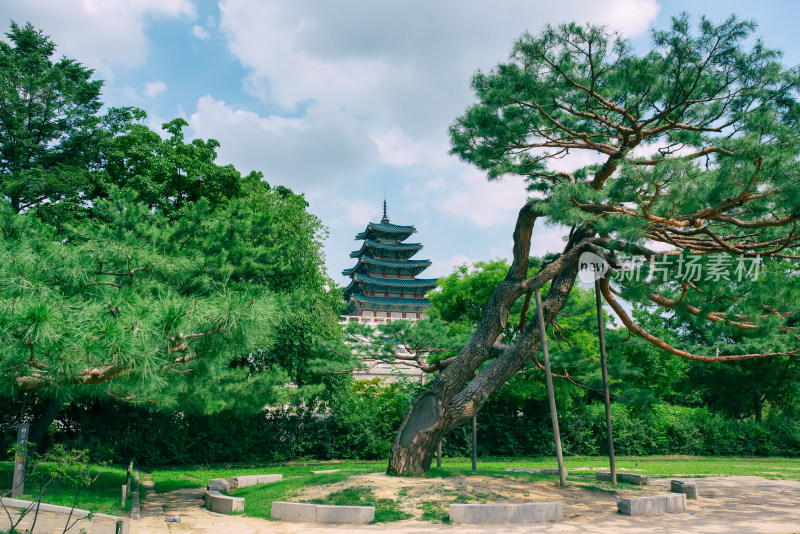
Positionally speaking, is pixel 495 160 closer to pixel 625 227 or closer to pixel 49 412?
pixel 625 227

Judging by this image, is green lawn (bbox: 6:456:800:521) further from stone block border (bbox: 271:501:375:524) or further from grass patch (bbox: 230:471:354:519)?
stone block border (bbox: 271:501:375:524)

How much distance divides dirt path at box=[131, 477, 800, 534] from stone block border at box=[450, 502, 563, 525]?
157mm

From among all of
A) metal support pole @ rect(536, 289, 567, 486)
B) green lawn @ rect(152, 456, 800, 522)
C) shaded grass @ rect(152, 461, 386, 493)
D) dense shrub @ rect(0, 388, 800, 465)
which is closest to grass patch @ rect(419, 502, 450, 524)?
green lawn @ rect(152, 456, 800, 522)

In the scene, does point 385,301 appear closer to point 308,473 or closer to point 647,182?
point 308,473

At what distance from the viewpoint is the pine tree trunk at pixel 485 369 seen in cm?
720

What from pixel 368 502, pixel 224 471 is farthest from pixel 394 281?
pixel 368 502

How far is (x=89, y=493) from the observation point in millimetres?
6984

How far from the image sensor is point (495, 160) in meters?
8.02

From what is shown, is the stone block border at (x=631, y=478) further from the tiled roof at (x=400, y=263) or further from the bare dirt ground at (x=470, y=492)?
the tiled roof at (x=400, y=263)

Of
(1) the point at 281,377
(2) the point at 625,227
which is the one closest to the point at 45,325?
(2) the point at 625,227

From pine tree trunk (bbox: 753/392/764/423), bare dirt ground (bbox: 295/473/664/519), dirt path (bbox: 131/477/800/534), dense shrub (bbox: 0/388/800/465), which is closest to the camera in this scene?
dirt path (bbox: 131/477/800/534)

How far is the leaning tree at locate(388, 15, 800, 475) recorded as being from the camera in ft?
17.6

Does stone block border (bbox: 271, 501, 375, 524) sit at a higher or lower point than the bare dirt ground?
lower

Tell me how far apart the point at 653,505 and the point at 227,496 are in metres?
5.02
